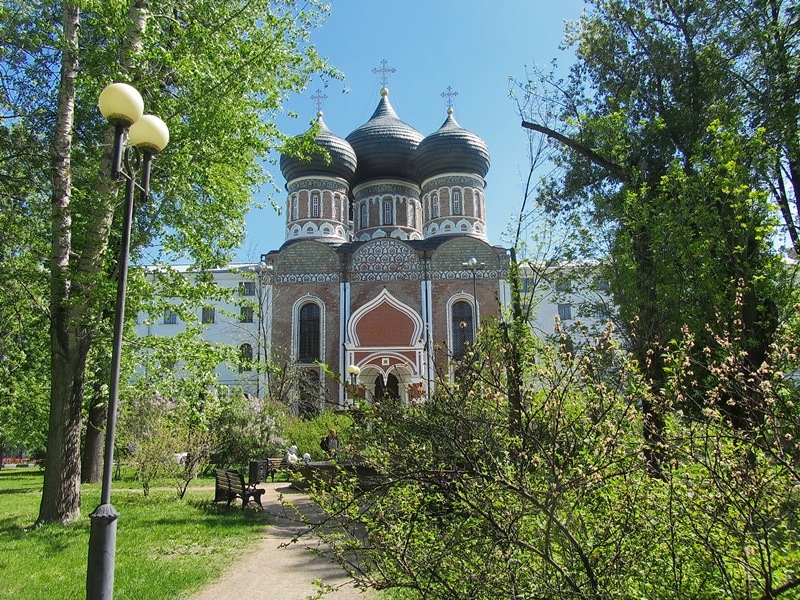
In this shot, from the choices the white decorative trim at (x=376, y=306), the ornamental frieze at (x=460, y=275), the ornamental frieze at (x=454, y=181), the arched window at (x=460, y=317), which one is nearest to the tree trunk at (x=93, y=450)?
the white decorative trim at (x=376, y=306)

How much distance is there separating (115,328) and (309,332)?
78.8 ft

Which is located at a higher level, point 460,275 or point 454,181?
point 454,181

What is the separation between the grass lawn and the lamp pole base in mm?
1002

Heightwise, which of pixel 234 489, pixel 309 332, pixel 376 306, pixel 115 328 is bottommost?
pixel 234 489

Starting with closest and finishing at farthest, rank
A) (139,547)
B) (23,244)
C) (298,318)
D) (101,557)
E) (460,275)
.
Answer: (101,557), (139,547), (23,244), (460,275), (298,318)

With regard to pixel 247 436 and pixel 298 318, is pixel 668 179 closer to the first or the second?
pixel 247 436

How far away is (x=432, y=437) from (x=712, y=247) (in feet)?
22.9

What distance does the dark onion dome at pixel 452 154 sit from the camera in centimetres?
3089

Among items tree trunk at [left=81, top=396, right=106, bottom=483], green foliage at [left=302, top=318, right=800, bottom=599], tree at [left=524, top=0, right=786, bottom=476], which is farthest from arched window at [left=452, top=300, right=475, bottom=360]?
green foliage at [left=302, top=318, right=800, bottom=599]

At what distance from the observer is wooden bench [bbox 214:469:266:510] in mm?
9930

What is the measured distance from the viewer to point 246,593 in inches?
223

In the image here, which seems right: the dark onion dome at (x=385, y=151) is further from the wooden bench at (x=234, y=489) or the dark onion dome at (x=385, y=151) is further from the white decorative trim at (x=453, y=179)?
the wooden bench at (x=234, y=489)

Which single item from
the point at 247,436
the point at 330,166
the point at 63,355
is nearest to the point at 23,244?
the point at 63,355

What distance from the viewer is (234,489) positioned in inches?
404
